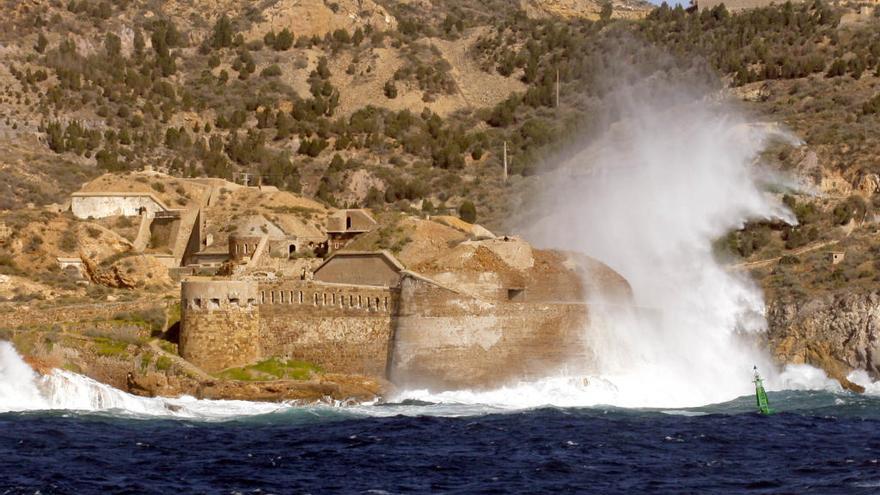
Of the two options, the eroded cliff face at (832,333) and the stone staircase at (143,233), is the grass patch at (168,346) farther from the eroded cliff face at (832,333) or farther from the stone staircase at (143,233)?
the eroded cliff face at (832,333)

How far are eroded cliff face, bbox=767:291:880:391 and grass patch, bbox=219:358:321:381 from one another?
23053mm

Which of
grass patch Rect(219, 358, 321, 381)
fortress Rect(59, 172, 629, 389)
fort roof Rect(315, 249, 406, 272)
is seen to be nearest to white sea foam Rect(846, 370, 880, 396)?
fortress Rect(59, 172, 629, 389)

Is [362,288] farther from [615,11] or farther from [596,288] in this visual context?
[615,11]

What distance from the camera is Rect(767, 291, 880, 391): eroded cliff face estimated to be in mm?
70625

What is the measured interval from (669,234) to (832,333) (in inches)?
418

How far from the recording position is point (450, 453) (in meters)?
45.7

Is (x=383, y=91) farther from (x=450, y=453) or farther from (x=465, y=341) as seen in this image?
(x=450, y=453)

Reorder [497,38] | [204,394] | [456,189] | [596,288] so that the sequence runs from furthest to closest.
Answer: [497,38] < [456,189] < [596,288] < [204,394]

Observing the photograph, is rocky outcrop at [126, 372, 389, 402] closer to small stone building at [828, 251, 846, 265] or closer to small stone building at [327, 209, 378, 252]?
small stone building at [327, 209, 378, 252]

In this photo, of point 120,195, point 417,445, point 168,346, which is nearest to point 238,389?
point 168,346

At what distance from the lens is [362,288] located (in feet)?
192

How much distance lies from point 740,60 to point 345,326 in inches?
2583

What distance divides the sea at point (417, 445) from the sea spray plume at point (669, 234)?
3641 mm

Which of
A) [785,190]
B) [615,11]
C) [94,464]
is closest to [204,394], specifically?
[94,464]
